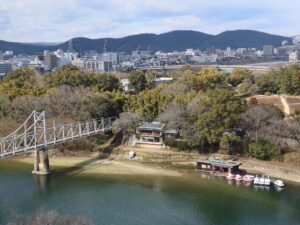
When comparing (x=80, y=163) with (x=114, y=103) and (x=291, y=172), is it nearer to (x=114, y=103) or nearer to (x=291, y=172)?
(x=114, y=103)

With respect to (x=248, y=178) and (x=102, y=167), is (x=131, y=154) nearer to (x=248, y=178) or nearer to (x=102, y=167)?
(x=102, y=167)

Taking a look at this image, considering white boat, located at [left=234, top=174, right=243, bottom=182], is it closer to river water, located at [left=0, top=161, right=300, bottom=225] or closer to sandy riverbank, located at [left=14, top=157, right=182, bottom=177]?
river water, located at [left=0, top=161, right=300, bottom=225]

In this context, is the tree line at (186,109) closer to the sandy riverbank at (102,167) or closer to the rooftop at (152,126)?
the rooftop at (152,126)

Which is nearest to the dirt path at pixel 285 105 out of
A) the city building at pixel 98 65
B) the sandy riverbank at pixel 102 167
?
the sandy riverbank at pixel 102 167

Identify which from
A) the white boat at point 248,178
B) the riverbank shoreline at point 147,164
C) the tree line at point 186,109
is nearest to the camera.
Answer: the white boat at point 248,178

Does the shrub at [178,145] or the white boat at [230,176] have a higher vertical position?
the shrub at [178,145]

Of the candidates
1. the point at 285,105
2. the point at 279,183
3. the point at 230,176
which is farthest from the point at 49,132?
the point at 285,105

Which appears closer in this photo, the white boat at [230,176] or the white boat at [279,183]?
the white boat at [279,183]
